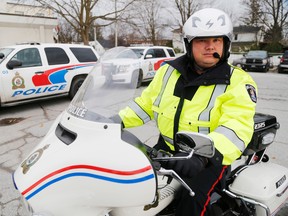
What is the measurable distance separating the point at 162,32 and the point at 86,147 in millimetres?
39278

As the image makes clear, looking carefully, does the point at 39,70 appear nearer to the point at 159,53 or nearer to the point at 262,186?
the point at 159,53

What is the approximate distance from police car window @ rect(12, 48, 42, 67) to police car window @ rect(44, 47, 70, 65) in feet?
1.00

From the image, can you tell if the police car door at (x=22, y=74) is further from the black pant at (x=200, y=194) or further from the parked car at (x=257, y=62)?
the parked car at (x=257, y=62)

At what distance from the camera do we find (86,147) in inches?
51.5

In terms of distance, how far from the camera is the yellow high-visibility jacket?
1.52 meters

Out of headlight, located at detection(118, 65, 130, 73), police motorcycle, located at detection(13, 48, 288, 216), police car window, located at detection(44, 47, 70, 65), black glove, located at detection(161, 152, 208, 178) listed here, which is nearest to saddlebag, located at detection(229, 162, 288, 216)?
police motorcycle, located at detection(13, 48, 288, 216)

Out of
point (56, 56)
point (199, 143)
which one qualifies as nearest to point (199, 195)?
point (199, 143)

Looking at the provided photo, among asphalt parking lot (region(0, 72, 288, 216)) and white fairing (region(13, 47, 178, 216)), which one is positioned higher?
white fairing (region(13, 47, 178, 216))

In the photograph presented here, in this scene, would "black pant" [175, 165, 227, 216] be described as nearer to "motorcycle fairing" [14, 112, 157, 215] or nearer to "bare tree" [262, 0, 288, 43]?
"motorcycle fairing" [14, 112, 157, 215]

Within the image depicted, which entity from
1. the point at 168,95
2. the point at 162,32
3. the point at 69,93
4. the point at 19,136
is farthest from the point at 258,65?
the point at 162,32

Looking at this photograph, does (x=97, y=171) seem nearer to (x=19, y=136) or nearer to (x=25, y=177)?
(x=25, y=177)

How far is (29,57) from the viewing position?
721cm

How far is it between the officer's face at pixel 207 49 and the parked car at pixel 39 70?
6.06m

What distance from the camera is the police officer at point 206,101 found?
5.08 feet
